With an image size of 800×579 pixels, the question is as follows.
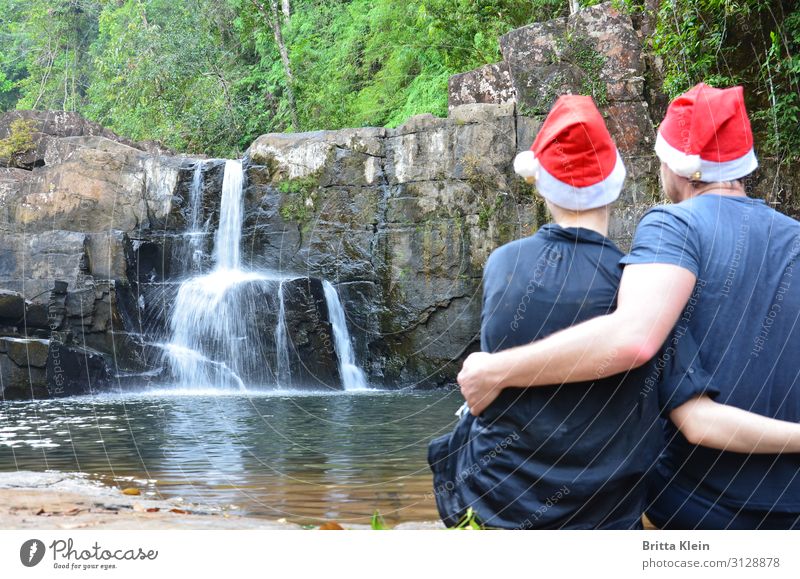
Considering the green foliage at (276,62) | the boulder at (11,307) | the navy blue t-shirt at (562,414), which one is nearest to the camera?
the navy blue t-shirt at (562,414)

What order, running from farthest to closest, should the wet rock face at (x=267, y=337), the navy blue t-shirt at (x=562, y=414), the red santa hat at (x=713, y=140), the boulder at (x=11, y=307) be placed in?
the wet rock face at (x=267, y=337) < the boulder at (x=11, y=307) < the red santa hat at (x=713, y=140) < the navy blue t-shirt at (x=562, y=414)

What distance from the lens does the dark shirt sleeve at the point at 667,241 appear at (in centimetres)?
174

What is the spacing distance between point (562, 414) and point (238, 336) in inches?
437

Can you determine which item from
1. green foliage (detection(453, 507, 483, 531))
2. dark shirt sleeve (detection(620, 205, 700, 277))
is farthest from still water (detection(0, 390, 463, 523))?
dark shirt sleeve (detection(620, 205, 700, 277))

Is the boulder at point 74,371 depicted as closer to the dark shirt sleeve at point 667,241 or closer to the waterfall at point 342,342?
the waterfall at point 342,342

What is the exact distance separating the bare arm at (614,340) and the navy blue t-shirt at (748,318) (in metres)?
0.15

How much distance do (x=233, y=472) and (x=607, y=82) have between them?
29.9 ft

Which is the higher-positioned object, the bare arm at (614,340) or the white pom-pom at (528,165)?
the white pom-pom at (528,165)

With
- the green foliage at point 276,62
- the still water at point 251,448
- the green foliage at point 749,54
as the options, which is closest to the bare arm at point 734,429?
the still water at point 251,448

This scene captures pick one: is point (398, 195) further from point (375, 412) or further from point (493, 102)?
point (375, 412)

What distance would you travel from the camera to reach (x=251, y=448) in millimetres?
6074

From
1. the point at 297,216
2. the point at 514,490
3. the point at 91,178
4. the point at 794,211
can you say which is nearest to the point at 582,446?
the point at 514,490

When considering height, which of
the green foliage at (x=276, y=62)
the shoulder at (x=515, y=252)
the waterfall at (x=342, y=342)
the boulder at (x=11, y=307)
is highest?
the green foliage at (x=276, y=62)

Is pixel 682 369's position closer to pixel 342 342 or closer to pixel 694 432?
pixel 694 432
